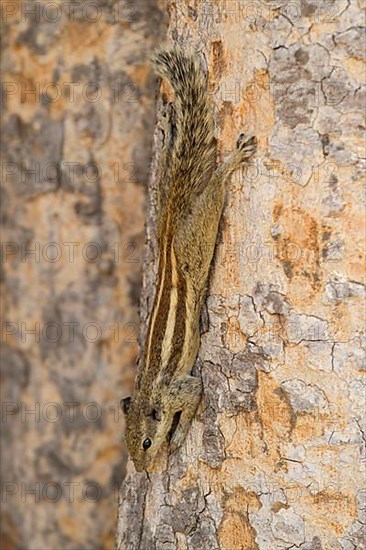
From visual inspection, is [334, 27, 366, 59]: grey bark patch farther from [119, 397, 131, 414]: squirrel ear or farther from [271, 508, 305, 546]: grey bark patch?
[119, 397, 131, 414]: squirrel ear

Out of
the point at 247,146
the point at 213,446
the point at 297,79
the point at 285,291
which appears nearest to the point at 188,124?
the point at 247,146

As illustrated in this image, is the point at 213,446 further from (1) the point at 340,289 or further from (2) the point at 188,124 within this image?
(2) the point at 188,124

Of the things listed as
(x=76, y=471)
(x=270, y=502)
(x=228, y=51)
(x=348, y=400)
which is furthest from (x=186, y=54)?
(x=76, y=471)

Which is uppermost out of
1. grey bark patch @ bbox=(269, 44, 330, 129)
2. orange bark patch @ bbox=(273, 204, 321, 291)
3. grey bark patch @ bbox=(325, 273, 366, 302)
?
grey bark patch @ bbox=(269, 44, 330, 129)

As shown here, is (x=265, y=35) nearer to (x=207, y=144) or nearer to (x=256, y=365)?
(x=207, y=144)

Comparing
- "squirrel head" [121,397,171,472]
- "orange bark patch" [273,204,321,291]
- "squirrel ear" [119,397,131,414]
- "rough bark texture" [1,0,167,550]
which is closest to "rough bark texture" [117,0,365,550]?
"orange bark patch" [273,204,321,291]

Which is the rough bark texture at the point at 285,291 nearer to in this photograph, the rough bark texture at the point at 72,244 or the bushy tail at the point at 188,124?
the bushy tail at the point at 188,124

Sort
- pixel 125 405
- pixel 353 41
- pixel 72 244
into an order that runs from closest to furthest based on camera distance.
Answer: pixel 353 41 < pixel 125 405 < pixel 72 244
